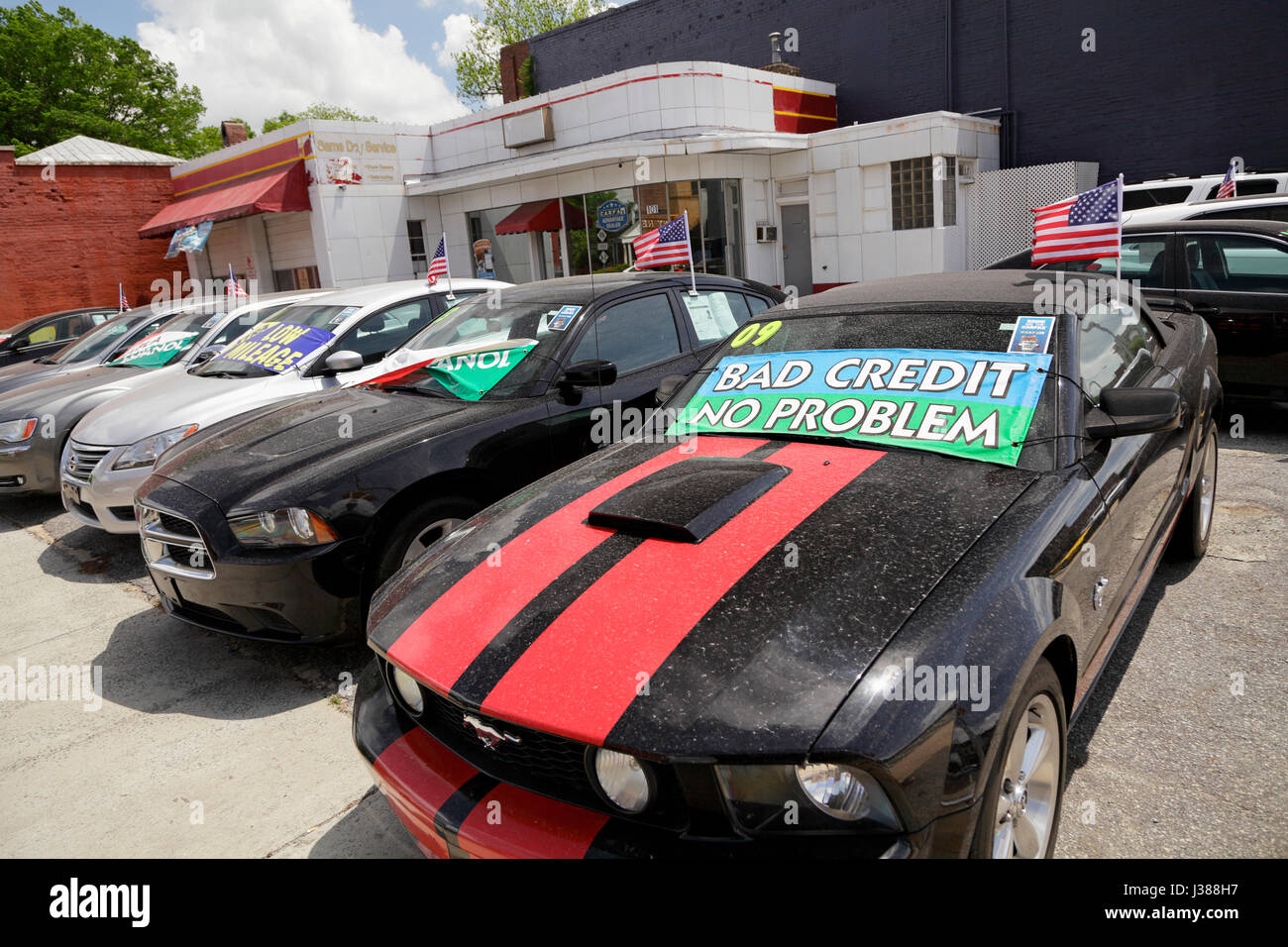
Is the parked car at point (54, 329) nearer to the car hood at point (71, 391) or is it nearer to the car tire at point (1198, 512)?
the car hood at point (71, 391)

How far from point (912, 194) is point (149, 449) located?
13.8 metres

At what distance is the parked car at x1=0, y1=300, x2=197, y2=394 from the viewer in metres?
9.30

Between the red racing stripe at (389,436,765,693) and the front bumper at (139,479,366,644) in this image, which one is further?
the front bumper at (139,479,366,644)

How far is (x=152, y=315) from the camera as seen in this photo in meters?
10.3

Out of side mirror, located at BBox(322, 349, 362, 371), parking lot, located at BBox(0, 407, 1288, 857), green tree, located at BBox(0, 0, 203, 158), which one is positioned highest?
green tree, located at BBox(0, 0, 203, 158)

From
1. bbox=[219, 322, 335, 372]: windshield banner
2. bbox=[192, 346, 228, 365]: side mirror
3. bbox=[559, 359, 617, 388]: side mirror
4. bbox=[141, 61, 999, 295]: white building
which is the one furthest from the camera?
bbox=[141, 61, 999, 295]: white building

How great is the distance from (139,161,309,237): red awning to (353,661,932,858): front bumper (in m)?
18.3

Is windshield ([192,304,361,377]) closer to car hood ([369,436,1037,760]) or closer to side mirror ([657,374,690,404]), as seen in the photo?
side mirror ([657,374,690,404])

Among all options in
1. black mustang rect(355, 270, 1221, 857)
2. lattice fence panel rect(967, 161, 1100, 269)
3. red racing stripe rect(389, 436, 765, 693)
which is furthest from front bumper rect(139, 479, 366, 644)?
lattice fence panel rect(967, 161, 1100, 269)

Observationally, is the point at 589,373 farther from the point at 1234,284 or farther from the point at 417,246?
the point at 417,246

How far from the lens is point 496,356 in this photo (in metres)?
4.64

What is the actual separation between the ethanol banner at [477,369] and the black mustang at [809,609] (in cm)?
141

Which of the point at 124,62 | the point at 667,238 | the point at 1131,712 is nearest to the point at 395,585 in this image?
the point at 1131,712

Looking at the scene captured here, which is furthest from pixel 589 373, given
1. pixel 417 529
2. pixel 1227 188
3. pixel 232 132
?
pixel 232 132
